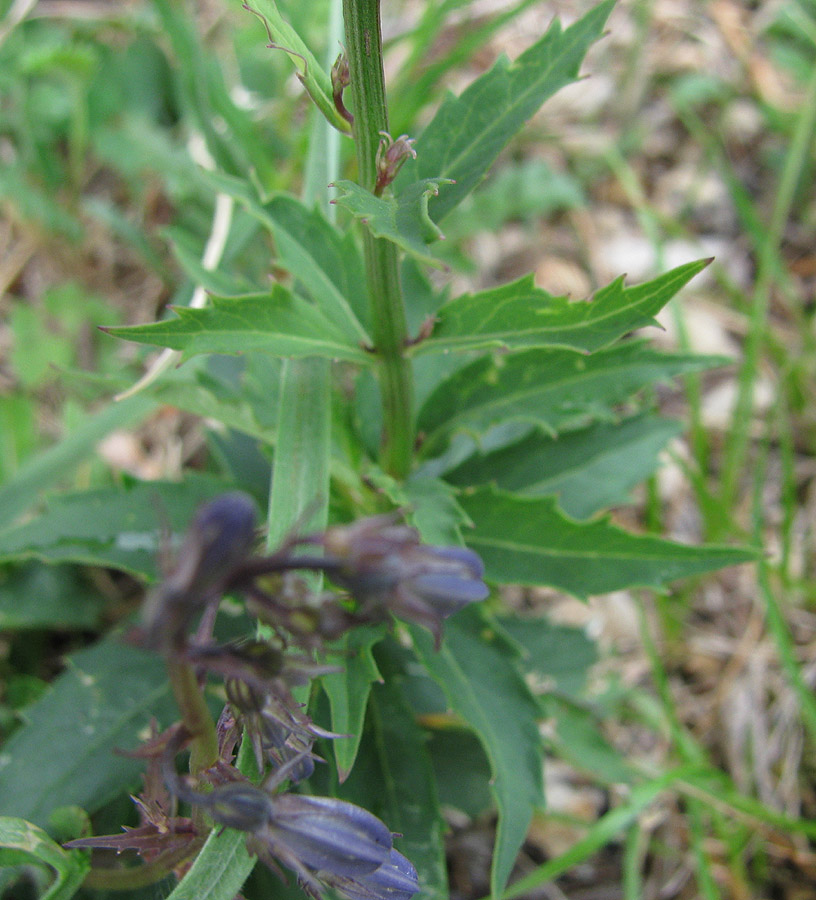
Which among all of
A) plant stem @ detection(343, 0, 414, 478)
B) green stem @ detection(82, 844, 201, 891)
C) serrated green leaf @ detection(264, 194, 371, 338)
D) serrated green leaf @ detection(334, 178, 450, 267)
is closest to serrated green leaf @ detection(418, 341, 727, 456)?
plant stem @ detection(343, 0, 414, 478)

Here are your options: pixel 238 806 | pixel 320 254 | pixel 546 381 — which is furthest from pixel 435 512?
pixel 238 806

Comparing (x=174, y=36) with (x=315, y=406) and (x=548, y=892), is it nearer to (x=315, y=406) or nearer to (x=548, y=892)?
(x=315, y=406)

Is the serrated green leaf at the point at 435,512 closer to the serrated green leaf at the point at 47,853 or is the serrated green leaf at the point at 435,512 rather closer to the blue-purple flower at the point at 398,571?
the blue-purple flower at the point at 398,571

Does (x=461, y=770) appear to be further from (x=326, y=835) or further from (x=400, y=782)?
(x=326, y=835)

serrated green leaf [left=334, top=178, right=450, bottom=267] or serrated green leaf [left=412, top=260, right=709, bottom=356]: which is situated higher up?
serrated green leaf [left=334, top=178, right=450, bottom=267]

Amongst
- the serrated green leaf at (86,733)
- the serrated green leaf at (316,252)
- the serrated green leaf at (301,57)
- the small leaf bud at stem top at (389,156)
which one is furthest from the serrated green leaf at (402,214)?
the serrated green leaf at (86,733)

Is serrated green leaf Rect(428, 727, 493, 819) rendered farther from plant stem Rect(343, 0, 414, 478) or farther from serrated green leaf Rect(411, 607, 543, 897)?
plant stem Rect(343, 0, 414, 478)
